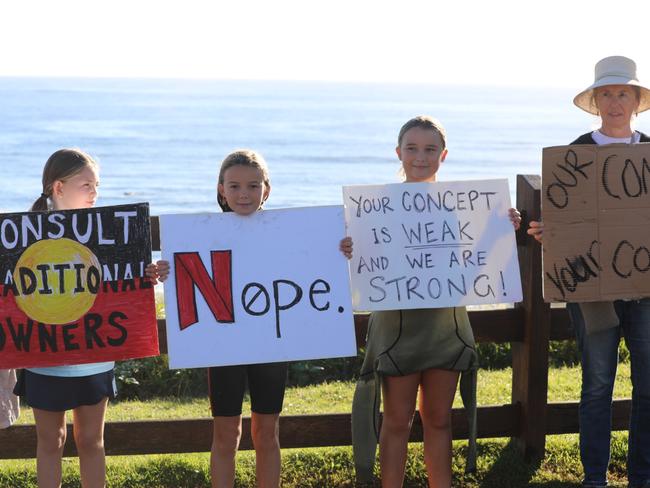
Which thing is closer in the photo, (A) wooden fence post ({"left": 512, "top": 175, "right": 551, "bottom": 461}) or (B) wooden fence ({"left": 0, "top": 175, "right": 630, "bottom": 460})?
(B) wooden fence ({"left": 0, "top": 175, "right": 630, "bottom": 460})

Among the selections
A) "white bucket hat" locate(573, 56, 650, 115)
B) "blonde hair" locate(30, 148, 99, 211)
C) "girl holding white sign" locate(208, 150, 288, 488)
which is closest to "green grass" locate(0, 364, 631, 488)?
"girl holding white sign" locate(208, 150, 288, 488)

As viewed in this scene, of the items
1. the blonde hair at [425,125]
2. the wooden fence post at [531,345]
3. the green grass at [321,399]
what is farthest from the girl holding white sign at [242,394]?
the green grass at [321,399]

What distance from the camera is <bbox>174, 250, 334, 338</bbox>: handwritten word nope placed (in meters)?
4.42

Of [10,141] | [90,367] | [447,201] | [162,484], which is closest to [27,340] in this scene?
[90,367]

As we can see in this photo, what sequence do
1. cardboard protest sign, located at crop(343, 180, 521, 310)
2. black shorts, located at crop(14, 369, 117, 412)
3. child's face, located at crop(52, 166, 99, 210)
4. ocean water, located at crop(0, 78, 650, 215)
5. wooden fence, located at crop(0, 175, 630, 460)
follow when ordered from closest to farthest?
black shorts, located at crop(14, 369, 117, 412), child's face, located at crop(52, 166, 99, 210), cardboard protest sign, located at crop(343, 180, 521, 310), wooden fence, located at crop(0, 175, 630, 460), ocean water, located at crop(0, 78, 650, 215)

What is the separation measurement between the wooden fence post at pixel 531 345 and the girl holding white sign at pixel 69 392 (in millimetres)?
2036

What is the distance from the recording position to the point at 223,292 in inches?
175

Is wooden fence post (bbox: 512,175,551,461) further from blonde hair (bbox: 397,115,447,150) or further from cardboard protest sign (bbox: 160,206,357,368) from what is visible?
cardboard protest sign (bbox: 160,206,357,368)

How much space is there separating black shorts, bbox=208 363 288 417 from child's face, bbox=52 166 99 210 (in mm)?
1004

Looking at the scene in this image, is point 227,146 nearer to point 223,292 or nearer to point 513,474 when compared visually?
point 513,474

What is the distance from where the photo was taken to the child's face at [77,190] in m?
4.37

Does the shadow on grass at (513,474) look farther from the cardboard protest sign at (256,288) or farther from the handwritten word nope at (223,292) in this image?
the handwritten word nope at (223,292)

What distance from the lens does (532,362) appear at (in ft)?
17.3

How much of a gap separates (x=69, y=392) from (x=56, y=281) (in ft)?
1.70
